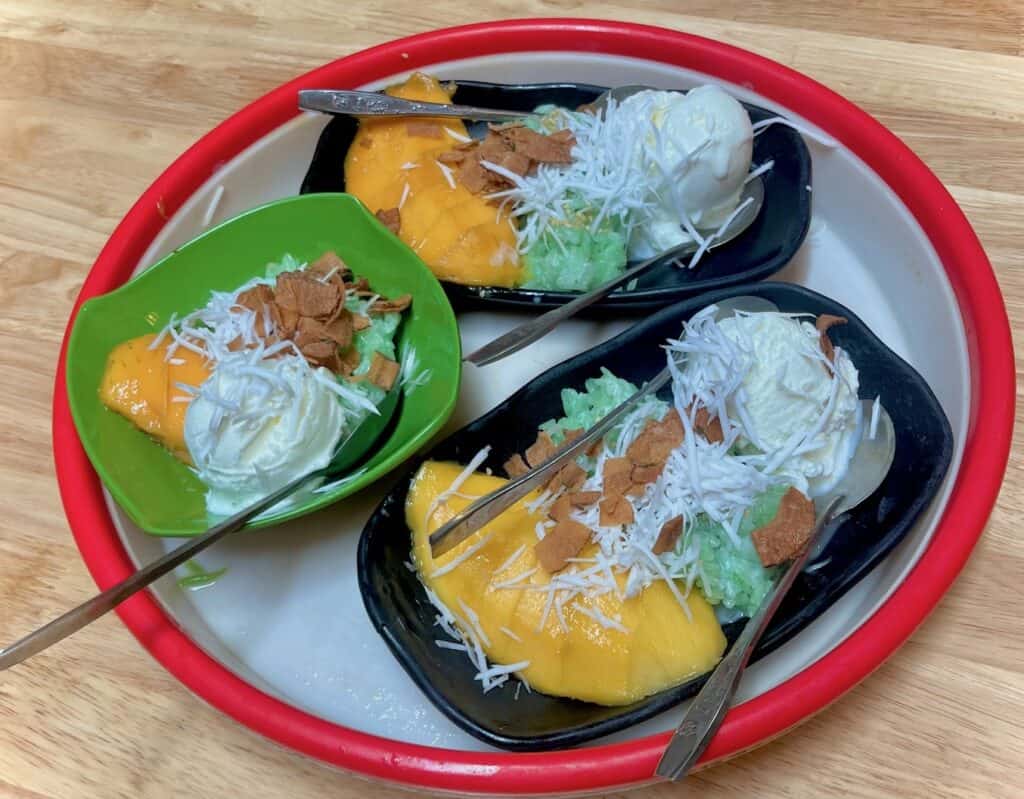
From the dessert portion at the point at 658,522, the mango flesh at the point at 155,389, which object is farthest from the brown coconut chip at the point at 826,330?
the mango flesh at the point at 155,389

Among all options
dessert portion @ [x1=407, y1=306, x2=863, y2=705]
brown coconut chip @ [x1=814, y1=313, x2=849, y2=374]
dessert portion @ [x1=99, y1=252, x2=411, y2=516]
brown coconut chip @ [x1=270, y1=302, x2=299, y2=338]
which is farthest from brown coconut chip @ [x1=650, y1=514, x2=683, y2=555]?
brown coconut chip @ [x1=270, y1=302, x2=299, y2=338]

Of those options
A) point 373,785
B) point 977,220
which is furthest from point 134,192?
point 977,220

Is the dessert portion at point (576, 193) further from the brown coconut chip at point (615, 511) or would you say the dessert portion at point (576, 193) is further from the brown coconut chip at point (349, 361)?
the brown coconut chip at point (615, 511)

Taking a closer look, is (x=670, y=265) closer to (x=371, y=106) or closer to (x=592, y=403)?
(x=592, y=403)

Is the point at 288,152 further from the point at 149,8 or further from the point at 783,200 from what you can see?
the point at 783,200

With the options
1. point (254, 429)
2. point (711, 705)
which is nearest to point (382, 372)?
point (254, 429)

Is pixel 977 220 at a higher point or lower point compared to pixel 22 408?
higher

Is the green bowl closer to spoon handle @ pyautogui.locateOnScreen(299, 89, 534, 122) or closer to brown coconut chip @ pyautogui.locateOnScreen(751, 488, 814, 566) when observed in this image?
spoon handle @ pyautogui.locateOnScreen(299, 89, 534, 122)
